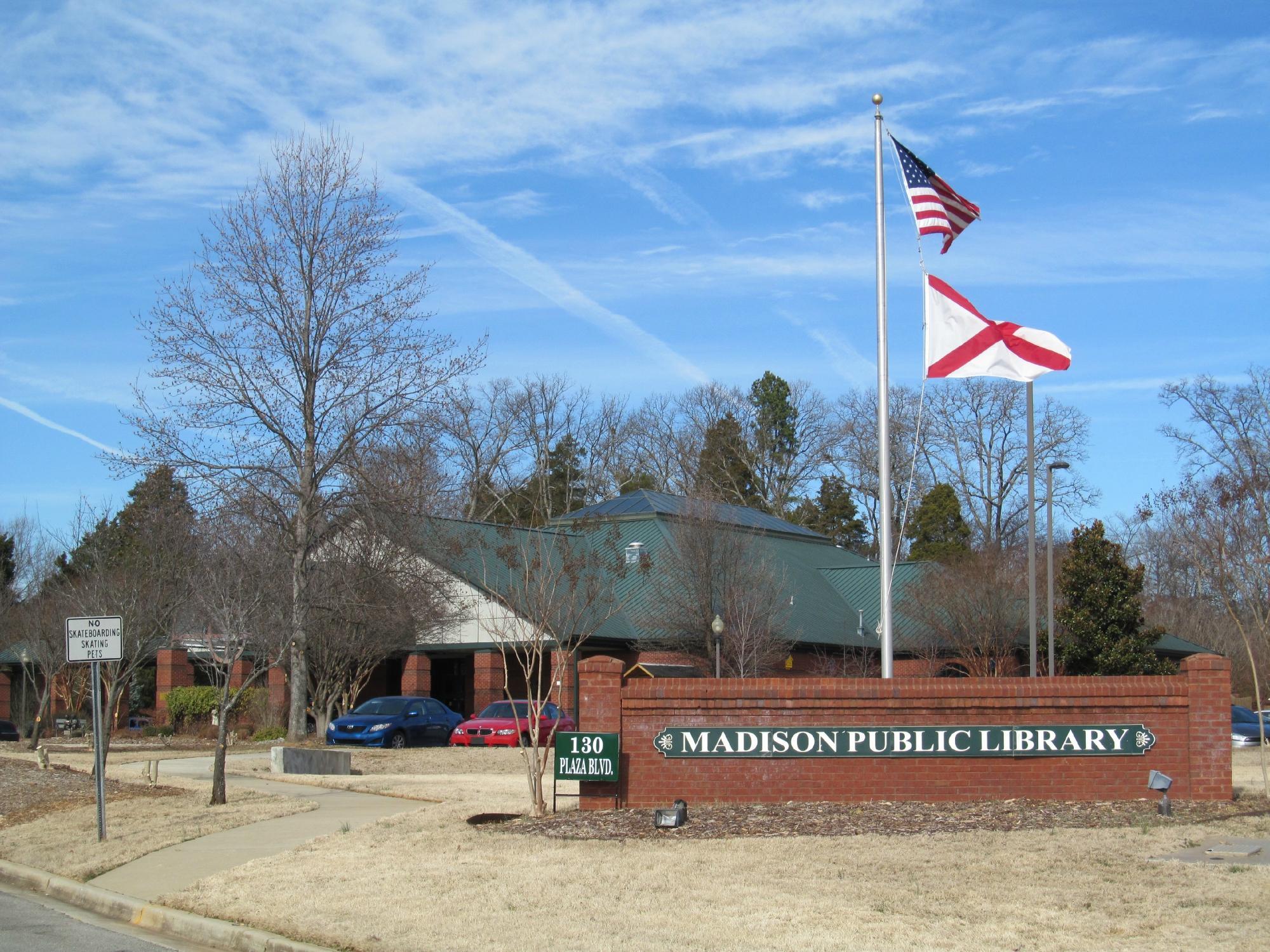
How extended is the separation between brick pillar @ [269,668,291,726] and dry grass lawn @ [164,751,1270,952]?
2629 centimetres

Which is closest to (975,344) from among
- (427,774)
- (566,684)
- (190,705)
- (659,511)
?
(427,774)

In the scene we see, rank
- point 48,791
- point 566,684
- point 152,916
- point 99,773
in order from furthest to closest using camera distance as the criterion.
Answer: point 566,684, point 48,791, point 99,773, point 152,916

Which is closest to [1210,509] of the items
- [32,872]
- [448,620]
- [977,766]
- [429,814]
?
[448,620]

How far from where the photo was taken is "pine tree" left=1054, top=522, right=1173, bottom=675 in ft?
117

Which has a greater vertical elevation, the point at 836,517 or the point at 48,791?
the point at 836,517

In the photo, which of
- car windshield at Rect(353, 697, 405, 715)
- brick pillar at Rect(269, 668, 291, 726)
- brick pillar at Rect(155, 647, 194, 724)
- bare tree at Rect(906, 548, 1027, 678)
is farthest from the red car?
brick pillar at Rect(155, 647, 194, 724)

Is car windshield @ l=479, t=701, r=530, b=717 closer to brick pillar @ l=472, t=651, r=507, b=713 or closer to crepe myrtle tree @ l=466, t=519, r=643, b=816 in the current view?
crepe myrtle tree @ l=466, t=519, r=643, b=816

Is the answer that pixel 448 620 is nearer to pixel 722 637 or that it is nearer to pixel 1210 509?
pixel 722 637

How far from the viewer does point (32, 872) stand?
512 inches

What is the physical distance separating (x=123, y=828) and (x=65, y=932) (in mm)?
4802

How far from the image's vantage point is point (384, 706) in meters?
31.0

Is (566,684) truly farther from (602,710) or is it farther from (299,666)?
(602,710)

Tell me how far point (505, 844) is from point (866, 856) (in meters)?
3.40

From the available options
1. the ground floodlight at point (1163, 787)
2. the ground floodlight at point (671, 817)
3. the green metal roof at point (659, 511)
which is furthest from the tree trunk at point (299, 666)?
the ground floodlight at point (1163, 787)
